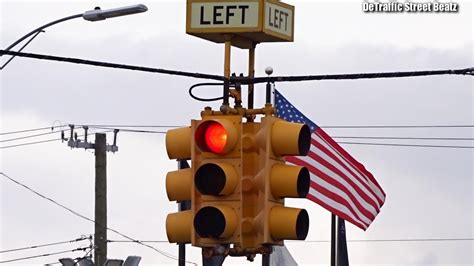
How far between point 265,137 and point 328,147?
12155 millimetres

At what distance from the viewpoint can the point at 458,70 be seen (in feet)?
45.0

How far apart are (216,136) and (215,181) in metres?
0.38

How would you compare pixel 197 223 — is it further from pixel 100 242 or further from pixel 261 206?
pixel 100 242

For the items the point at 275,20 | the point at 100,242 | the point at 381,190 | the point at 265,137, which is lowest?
the point at 100,242

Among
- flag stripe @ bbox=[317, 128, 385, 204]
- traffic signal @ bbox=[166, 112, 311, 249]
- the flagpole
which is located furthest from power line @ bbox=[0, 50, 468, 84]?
the flagpole

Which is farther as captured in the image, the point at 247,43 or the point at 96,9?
the point at 96,9

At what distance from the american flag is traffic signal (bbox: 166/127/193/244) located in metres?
10.7

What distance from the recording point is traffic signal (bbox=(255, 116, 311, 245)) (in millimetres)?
12023

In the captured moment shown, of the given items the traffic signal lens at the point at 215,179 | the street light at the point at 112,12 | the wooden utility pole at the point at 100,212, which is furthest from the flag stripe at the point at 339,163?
the wooden utility pole at the point at 100,212

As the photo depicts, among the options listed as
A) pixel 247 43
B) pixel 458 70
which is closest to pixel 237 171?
pixel 247 43

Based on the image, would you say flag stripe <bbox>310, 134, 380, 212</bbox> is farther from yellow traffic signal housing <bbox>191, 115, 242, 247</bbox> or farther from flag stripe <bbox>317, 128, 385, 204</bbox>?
yellow traffic signal housing <bbox>191, 115, 242, 247</bbox>

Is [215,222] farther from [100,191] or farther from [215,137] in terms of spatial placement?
[100,191]

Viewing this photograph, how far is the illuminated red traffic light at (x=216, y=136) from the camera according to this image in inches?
480

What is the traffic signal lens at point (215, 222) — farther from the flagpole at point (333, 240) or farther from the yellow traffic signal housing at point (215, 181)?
the flagpole at point (333, 240)
